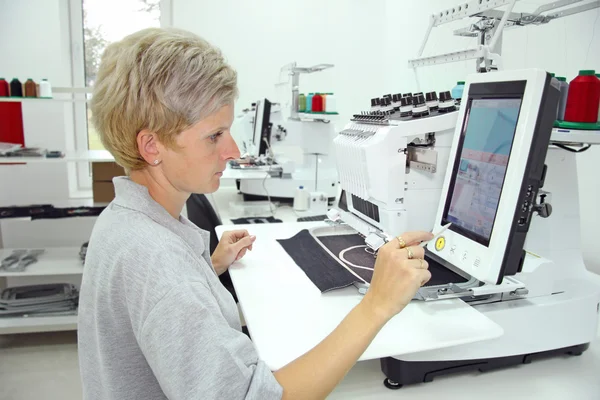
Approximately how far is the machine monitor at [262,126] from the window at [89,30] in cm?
142

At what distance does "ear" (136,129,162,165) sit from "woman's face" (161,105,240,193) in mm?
12

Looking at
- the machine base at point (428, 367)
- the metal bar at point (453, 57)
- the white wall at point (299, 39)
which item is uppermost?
the white wall at point (299, 39)

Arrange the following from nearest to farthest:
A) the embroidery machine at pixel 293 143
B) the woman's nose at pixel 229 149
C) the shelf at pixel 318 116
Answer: the woman's nose at pixel 229 149 < the shelf at pixel 318 116 < the embroidery machine at pixel 293 143

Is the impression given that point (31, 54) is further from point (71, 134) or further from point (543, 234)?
point (543, 234)

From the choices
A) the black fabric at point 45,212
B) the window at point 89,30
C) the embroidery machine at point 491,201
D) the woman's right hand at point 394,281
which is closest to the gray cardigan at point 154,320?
the woman's right hand at point 394,281

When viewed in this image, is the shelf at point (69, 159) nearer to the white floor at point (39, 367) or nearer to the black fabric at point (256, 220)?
the black fabric at point (256, 220)

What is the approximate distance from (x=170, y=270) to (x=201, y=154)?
23cm

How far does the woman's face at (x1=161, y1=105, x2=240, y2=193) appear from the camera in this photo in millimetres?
843

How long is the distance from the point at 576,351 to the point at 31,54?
337 cm

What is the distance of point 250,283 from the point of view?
121 centimetres

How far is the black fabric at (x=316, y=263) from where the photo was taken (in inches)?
45.4

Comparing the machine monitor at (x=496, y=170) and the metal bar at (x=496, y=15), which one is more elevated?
the metal bar at (x=496, y=15)

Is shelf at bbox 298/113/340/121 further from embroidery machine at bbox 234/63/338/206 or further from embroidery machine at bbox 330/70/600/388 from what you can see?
embroidery machine at bbox 330/70/600/388

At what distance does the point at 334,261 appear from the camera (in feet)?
4.27
